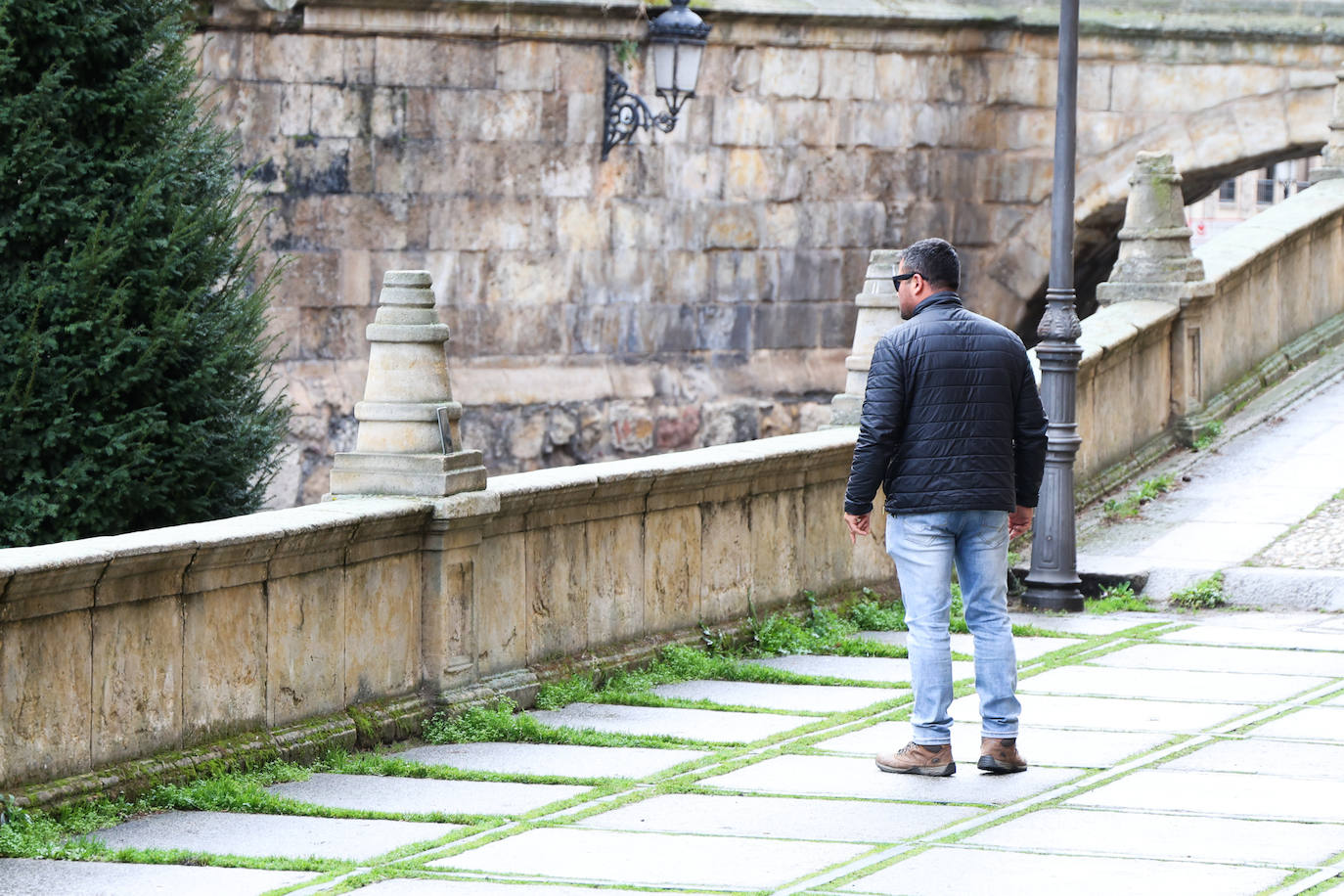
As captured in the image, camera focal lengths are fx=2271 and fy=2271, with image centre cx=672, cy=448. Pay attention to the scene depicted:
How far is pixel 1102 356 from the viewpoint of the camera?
472 inches

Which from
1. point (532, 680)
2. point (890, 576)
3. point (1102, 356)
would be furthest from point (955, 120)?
point (532, 680)

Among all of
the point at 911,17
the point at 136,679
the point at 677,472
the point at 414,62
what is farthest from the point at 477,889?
the point at 911,17

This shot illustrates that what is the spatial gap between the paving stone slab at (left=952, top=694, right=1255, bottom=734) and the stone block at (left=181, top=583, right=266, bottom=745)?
2.36m

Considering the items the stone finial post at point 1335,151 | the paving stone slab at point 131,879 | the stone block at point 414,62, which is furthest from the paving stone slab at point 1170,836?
the stone block at point 414,62

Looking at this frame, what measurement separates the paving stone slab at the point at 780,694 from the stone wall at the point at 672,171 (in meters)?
7.97

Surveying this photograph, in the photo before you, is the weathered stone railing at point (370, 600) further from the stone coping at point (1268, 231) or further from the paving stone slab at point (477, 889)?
the stone coping at point (1268, 231)

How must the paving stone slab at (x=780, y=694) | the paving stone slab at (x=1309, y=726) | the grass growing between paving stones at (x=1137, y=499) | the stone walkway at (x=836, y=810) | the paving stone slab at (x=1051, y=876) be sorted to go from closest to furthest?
the paving stone slab at (x=1051, y=876) → the stone walkway at (x=836, y=810) → the paving stone slab at (x=1309, y=726) → the paving stone slab at (x=780, y=694) → the grass growing between paving stones at (x=1137, y=499)

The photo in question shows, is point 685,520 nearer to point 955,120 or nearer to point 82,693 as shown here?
point 82,693

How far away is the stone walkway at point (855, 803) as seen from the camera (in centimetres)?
545

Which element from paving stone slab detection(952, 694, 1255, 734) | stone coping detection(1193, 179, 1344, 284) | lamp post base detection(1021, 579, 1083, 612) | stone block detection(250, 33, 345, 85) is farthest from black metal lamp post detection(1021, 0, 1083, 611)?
stone block detection(250, 33, 345, 85)

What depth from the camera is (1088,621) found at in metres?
9.88

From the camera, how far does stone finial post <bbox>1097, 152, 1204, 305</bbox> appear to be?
1305 centimetres

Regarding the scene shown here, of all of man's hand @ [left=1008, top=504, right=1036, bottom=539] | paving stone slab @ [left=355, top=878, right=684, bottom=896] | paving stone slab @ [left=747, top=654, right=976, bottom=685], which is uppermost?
man's hand @ [left=1008, top=504, right=1036, bottom=539]

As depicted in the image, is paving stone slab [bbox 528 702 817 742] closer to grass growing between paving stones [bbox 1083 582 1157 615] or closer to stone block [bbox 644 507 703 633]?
stone block [bbox 644 507 703 633]
